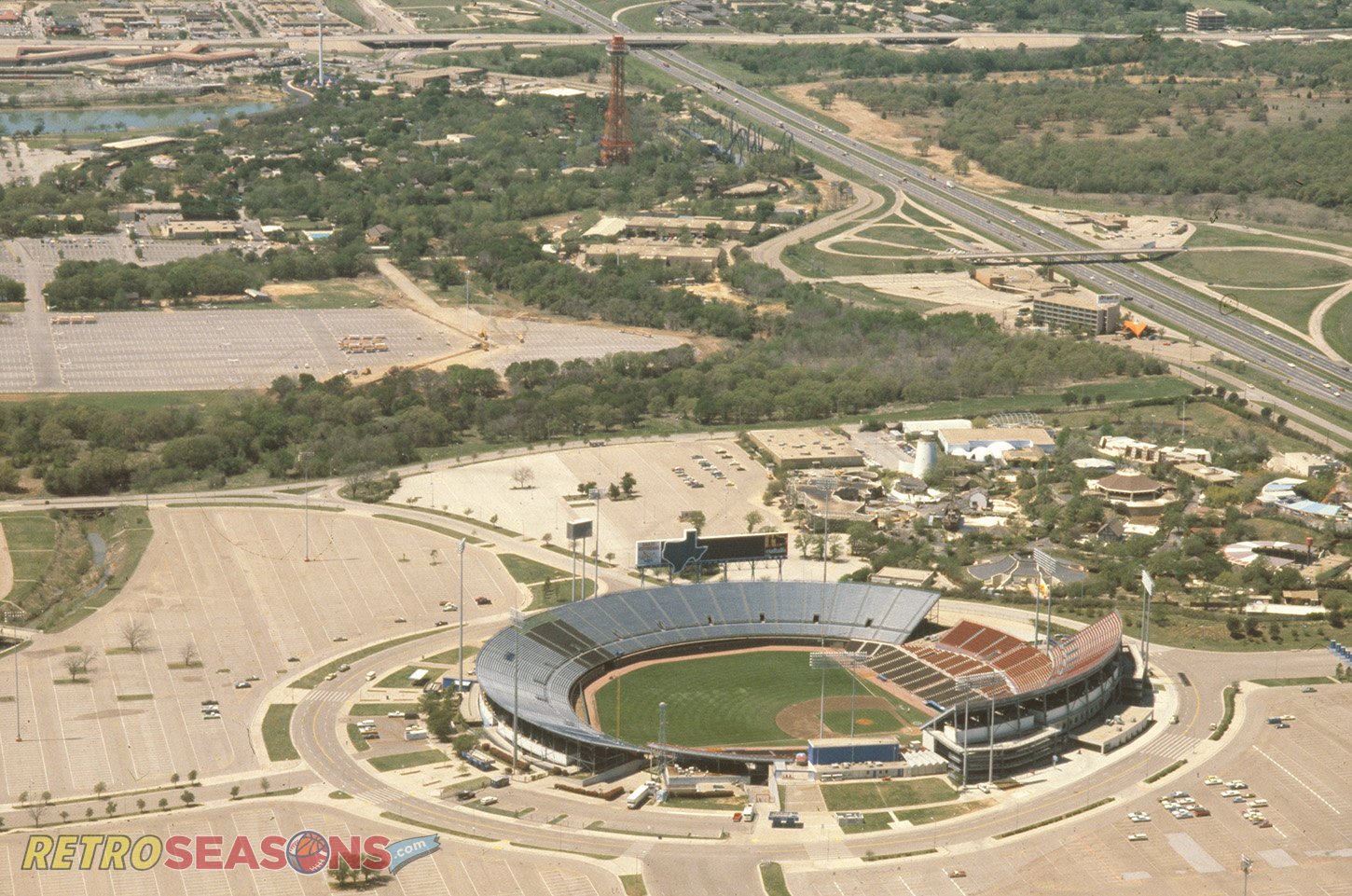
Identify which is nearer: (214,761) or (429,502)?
(214,761)

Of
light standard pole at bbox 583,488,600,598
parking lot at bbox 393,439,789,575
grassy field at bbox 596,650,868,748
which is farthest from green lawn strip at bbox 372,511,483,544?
grassy field at bbox 596,650,868,748

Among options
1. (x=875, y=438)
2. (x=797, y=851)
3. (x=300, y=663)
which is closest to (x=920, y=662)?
(x=797, y=851)

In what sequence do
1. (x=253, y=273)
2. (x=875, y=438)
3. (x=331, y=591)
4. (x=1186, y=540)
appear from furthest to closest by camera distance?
(x=253, y=273)
(x=875, y=438)
(x=1186, y=540)
(x=331, y=591)

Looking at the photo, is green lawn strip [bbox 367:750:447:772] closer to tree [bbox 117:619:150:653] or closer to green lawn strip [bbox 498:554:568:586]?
tree [bbox 117:619:150:653]

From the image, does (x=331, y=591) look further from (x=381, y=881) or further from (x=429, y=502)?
(x=381, y=881)

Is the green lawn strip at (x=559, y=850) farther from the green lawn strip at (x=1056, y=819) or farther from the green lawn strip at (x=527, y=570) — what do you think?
the green lawn strip at (x=527, y=570)

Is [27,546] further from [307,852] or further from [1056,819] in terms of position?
[1056,819]
